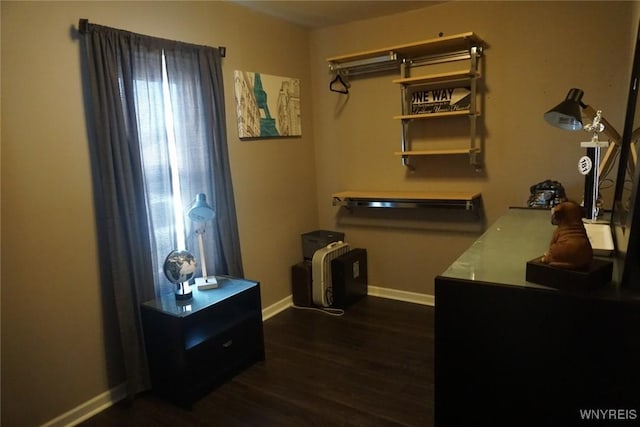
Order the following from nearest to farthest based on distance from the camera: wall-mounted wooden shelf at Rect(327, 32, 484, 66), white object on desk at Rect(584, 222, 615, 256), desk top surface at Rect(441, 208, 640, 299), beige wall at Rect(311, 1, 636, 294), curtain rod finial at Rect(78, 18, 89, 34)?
desk top surface at Rect(441, 208, 640, 299) → white object on desk at Rect(584, 222, 615, 256) → curtain rod finial at Rect(78, 18, 89, 34) → beige wall at Rect(311, 1, 636, 294) → wall-mounted wooden shelf at Rect(327, 32, 484, 66)

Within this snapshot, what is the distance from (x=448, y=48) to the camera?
3127mm

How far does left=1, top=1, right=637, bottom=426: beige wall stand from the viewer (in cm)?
199

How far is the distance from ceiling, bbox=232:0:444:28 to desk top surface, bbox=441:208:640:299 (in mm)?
1822

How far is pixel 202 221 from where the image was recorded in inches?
105

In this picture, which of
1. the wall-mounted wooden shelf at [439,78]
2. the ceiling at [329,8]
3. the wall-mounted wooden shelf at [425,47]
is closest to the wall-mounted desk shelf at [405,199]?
the wall-mounted wooden shelf at [439,78]

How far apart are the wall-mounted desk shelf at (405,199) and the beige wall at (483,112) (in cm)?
11

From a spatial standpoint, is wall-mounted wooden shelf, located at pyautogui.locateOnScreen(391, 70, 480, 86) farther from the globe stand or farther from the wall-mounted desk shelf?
the globe stand

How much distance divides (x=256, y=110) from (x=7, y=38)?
160cm

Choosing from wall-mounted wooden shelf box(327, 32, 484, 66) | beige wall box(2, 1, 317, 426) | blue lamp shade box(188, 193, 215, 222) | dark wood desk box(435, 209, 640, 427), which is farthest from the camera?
wall-mounted wooden shelf box(327, 32, 484, 66)

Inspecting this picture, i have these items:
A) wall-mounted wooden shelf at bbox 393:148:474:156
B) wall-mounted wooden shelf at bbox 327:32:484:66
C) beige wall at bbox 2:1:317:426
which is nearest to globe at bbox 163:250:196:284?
beige wall at bbox 2:1:317:426

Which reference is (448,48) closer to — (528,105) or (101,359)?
(528,105)

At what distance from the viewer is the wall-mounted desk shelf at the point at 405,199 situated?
3119mm

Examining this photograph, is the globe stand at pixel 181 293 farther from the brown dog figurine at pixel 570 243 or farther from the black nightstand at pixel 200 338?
the brown dog figurine at pixel 570 243

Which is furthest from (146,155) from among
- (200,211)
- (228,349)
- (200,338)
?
(228,349)
